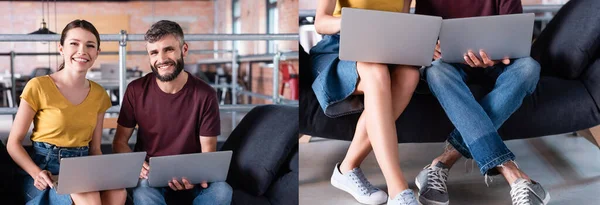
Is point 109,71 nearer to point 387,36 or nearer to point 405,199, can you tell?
point 387,36

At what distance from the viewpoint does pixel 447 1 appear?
2.03m

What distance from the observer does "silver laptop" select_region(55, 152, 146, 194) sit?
3.54 ft

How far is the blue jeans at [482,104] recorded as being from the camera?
5.66 ft

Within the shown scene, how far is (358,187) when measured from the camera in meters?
1.87

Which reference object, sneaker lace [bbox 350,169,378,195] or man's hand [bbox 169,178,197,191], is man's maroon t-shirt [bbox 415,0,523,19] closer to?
sneaker lace [bbox 350,169,378,195]

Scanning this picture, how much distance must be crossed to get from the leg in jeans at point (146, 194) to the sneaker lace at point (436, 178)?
0.86 meters

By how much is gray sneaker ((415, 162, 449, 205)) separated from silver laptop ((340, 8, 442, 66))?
1.18 ft

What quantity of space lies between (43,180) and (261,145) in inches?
21.3

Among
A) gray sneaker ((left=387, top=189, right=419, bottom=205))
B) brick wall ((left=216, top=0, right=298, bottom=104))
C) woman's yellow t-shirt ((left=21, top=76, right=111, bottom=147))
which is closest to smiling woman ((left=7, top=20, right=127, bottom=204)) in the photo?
woman's yellow t-shirt ((left=21, top=76, right=111, bottom=147))

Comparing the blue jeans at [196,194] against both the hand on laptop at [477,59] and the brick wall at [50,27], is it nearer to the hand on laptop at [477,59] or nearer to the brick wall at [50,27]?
the brick wall at [50,27]

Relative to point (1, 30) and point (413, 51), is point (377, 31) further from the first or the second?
point (1, 30)

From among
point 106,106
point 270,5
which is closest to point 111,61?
point 106,106

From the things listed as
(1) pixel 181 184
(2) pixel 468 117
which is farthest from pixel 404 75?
(1) pixel 181 184

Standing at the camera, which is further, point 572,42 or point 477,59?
point 572,42
